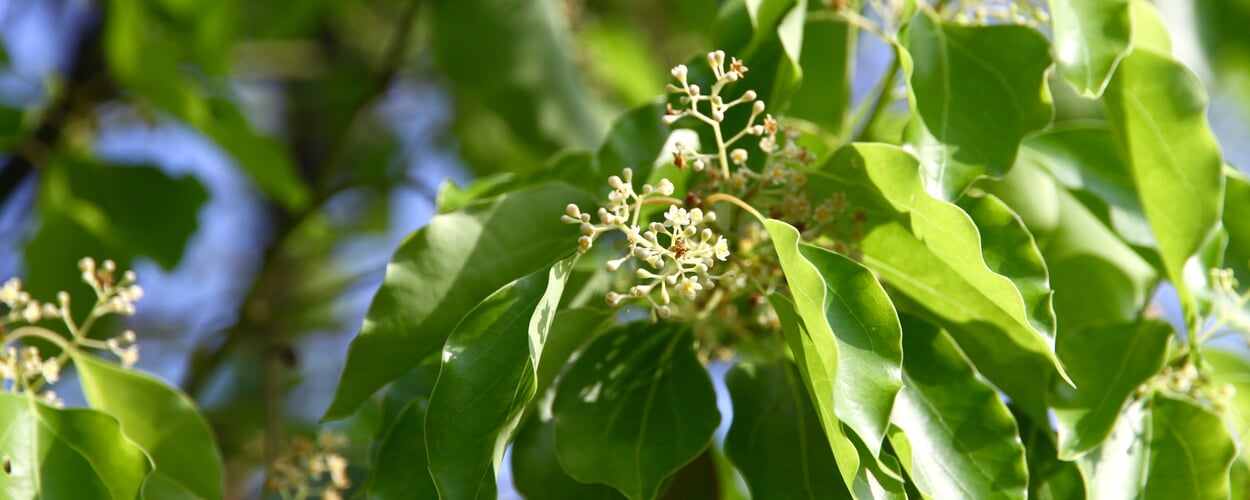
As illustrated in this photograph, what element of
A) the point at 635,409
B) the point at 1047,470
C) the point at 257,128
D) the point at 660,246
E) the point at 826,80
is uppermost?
the point at 660,246

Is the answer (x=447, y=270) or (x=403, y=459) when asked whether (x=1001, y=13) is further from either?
(x=403, y=459)

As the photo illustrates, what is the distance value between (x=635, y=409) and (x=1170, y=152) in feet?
2.12

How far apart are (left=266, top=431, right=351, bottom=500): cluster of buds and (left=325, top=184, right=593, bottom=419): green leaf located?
1.00 ft

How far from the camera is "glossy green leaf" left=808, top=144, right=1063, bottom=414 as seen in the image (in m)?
1.04

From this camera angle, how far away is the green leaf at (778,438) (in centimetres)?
121

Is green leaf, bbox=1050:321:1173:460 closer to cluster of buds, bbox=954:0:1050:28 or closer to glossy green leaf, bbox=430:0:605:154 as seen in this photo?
cluster of buds, bbox=954:0:1050:28

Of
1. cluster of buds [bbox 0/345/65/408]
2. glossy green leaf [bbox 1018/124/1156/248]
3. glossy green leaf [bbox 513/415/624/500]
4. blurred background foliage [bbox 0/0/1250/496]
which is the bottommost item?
blurred background foliage [bbox 0/0/1250/496]

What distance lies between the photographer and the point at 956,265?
3.49ft

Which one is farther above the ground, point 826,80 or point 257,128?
point 826,80

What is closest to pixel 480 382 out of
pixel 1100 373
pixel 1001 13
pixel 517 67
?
pixel 1100 373

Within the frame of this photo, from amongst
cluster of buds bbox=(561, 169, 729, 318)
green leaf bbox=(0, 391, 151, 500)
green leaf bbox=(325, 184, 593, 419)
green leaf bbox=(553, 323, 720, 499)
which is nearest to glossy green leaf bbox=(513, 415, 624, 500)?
green leaf bbox=(553, 323, 720, 499)

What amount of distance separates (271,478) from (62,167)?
4.08 ft

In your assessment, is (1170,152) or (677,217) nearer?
(677,217)

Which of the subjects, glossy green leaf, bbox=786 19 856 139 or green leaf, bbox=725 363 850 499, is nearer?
green leaf, bbox=725 363 850 499
